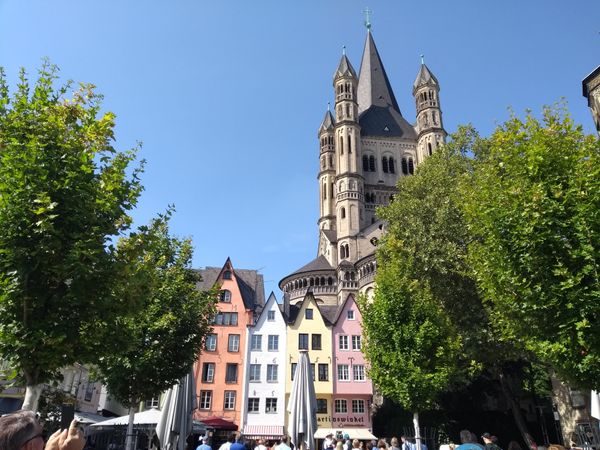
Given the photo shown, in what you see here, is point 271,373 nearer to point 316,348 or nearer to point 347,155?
point 316,348

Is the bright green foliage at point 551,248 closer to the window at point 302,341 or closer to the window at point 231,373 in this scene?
the window at point 302,341

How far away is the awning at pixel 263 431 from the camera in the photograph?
3481 centimetres

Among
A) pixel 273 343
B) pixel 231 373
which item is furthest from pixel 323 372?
pixel 231 373

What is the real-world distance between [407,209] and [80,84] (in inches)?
979

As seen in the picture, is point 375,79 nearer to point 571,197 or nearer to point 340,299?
point 340,299

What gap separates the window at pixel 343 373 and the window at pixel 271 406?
218 inches

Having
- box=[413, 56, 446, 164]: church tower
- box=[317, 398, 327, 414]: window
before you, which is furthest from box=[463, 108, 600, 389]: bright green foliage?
box=[413, 56, 446, 164]: church tower

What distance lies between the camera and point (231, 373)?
121 feet

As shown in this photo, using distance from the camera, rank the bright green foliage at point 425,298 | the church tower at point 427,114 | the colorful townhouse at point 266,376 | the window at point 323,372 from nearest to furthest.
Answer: the bright green foliage at point 425,298
the colorful townhouse at point 266,376
the window at point 323,372
the church tower at point 427,114

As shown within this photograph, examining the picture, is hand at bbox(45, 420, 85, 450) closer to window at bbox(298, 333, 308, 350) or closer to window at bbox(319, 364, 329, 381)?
window at bbox(319, 364, 329, 381)

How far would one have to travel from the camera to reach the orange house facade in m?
35.7

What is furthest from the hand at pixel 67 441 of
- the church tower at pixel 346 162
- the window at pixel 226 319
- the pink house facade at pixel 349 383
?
the church tower at pixel 346 162

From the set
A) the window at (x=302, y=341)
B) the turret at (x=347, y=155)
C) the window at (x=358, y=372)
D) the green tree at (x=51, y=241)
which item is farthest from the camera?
the turret at (x=347, y=155)

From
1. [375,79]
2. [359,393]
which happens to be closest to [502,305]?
[359,393]
